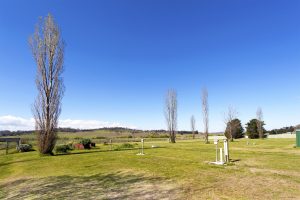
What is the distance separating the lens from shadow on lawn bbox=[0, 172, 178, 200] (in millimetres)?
5340

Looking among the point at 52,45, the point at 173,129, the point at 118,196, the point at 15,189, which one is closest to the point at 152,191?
the point at 118,196

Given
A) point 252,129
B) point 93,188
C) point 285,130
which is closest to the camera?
point 93,188

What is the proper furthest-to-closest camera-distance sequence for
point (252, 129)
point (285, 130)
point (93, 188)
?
1. point (285, 130)
2. point (252, 129)
3. point (93, 188)

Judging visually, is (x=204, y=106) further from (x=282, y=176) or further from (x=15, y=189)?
(x=15, y=189)

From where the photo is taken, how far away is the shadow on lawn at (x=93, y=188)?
5.34m

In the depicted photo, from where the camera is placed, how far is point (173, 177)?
7484 millimetres

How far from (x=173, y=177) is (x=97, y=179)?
8.61 ft

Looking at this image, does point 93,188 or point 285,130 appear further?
point 285,130

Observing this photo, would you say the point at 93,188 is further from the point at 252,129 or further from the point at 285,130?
the point at 285,130

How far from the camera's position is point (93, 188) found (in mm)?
6105

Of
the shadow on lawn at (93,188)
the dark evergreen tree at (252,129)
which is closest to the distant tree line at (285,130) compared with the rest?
the dark evergreen tree at (252,129)

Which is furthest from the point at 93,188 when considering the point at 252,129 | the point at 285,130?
the point at 285,130

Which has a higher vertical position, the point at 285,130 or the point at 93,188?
the point at 285,130

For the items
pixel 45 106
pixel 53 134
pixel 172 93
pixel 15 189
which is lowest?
pixel 15 189
